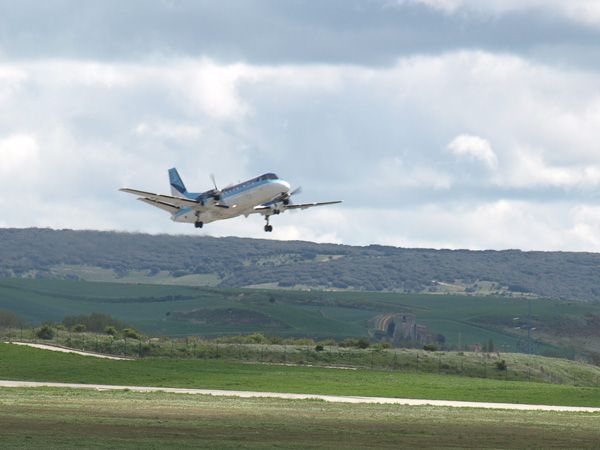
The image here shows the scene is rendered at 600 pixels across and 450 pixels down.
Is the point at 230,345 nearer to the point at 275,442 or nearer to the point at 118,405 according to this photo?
the point at 118,405

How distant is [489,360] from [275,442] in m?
87.5

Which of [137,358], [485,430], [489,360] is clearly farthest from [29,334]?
[485,430]

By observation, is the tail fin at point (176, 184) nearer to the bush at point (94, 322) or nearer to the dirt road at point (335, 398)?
the dirt road at point (335, 398)

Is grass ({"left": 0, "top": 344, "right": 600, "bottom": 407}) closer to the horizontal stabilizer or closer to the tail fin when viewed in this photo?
the horizontal stabilizer

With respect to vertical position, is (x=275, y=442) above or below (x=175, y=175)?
below

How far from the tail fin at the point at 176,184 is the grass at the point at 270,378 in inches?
629

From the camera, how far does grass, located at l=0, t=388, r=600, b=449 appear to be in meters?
58.2

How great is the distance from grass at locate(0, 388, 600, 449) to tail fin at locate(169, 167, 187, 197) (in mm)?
44926

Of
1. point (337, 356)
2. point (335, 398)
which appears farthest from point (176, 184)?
point (335, 398)

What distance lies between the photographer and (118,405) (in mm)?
77875

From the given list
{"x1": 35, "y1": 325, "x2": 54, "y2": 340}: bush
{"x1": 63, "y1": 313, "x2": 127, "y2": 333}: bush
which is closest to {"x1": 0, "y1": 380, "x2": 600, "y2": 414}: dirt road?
{"x1": 35, "y1": 325, "x2": 54, "y2": 340}: bush

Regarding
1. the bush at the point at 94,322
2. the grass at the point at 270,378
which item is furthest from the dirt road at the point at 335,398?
the bush at the point at 94,322

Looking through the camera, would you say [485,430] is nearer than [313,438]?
No

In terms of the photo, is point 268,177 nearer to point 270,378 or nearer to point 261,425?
point 270,378
